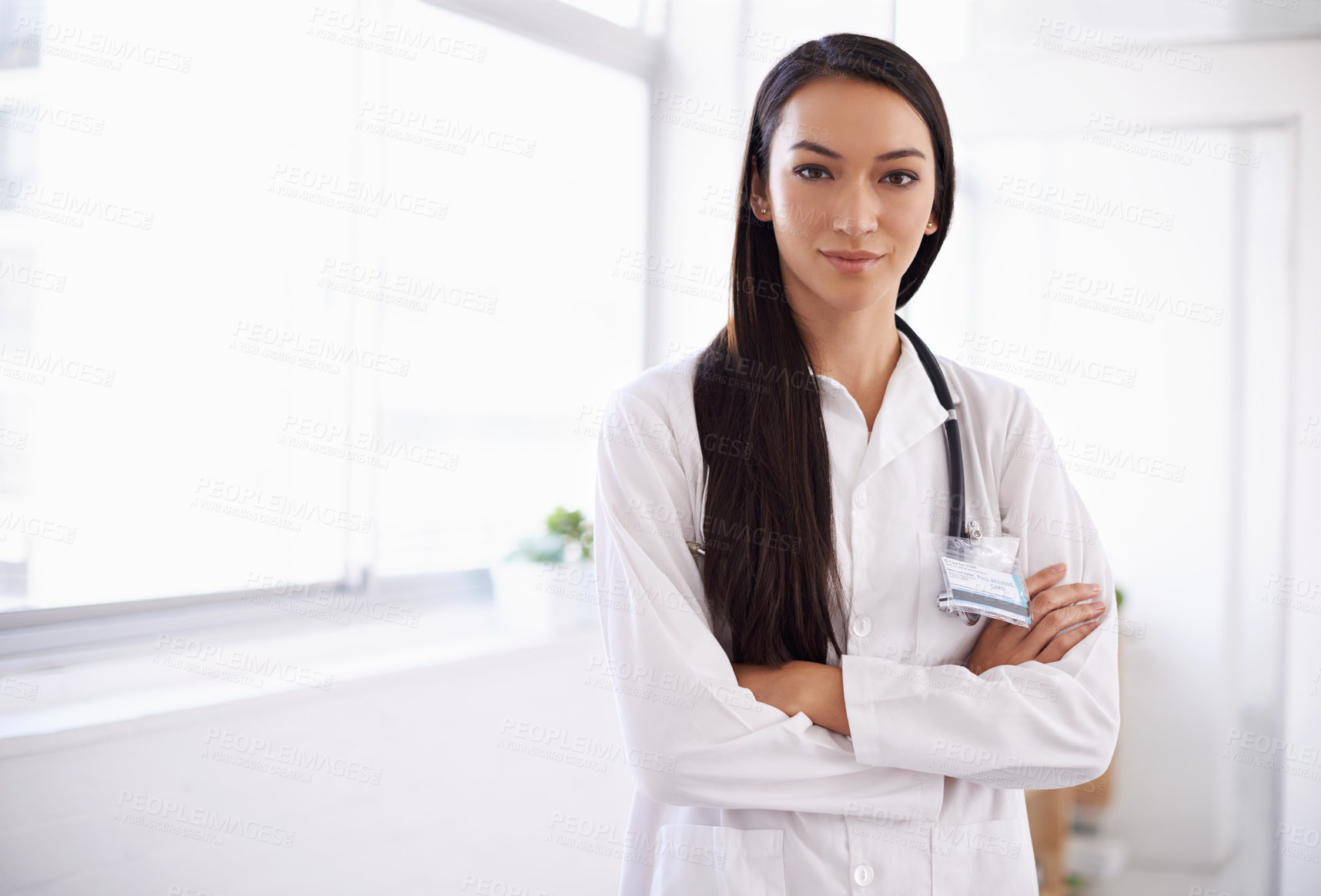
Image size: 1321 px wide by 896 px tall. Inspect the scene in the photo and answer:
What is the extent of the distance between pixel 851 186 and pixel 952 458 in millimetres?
398

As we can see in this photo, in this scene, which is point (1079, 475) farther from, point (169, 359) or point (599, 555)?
point (169, 359)

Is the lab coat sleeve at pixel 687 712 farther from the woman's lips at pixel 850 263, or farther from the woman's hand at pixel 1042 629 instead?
the woman's lips at pixel 850 263

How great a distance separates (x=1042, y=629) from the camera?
129 cm

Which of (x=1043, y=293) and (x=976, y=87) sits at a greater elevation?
(x=976, y=87)

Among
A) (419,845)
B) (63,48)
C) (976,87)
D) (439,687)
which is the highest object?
(976,87)

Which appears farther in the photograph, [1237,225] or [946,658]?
[1237,225]

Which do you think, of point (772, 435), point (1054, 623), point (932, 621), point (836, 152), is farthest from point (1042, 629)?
point (836, 152)

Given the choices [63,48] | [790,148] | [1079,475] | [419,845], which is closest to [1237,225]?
[1079,475]

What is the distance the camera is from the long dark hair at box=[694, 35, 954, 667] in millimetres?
1255

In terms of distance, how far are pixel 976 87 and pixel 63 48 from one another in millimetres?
2479

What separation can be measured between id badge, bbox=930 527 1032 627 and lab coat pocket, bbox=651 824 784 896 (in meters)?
0.37

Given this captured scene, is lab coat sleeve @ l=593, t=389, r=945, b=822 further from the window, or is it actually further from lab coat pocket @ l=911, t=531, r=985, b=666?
the window

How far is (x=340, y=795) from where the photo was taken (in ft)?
6.37

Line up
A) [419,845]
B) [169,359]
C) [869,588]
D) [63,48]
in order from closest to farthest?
1. [869,588]
2. [63,48]
3. [169,359]
4. [419,845]
